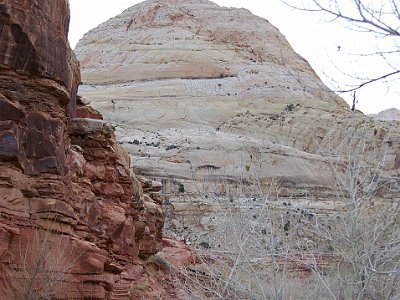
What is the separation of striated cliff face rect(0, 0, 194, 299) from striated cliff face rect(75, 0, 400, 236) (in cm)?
1185

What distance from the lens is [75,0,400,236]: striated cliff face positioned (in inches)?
1570

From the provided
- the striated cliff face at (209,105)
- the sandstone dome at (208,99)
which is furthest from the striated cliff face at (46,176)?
the sandstone dome at (208,99)

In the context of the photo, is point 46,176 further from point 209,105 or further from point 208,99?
point 208,99

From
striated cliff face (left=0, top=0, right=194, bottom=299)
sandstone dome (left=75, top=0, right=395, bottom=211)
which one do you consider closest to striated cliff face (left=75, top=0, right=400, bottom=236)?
sandstone dome (left=75, top=0, right=395, bottom=211)

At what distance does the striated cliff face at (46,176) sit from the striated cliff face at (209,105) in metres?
11.9

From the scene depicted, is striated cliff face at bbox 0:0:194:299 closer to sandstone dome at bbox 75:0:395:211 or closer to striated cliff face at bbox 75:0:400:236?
striated cliff face at bbox 75:0:400:236

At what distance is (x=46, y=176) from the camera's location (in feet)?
36.3

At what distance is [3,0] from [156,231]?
8.43 meters

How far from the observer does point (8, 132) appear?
34.4 ft

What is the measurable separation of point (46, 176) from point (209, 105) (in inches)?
2343

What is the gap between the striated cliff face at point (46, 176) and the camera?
409 inches

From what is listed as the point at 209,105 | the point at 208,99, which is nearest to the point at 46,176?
the point at 209,105

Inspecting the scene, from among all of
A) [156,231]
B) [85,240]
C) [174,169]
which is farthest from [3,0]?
[174,169]

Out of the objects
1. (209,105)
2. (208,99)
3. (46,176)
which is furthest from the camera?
(208,99)
